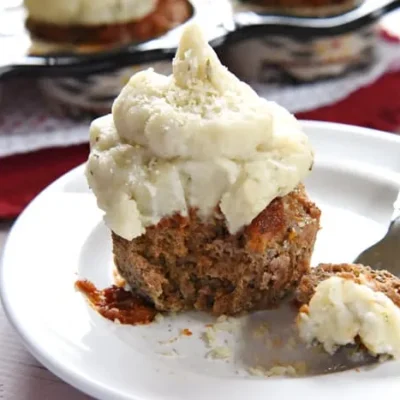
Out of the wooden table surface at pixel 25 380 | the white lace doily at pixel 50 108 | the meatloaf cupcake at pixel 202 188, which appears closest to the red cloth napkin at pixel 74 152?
the white lace doily at pixel 50 108

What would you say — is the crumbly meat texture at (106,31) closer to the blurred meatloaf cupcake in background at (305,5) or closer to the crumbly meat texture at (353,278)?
the blurred meatloaf cupcake in background at (305,5)

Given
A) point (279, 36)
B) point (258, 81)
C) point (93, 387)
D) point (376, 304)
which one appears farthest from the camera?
point (258, 81)

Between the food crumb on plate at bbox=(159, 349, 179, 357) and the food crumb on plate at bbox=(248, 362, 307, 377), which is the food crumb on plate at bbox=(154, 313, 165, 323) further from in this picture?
the food crumb on plate at bbox=(248, 362, 307, 377)

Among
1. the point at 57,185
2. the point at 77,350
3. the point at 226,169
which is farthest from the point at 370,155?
the point at 77,350

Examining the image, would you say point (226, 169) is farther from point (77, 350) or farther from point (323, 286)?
point (77, 350)

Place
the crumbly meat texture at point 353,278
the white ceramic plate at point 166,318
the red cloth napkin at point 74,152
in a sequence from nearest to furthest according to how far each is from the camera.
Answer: the white ceramic plate at point 166,318 < the crumbly meat texture at point 353,278 < the red cloth napkin at point 74,152

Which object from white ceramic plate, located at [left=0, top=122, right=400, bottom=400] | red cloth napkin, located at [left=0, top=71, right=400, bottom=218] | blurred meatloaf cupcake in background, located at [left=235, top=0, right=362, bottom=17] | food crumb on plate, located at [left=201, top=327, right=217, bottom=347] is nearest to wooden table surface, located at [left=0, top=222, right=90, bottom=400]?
white ceramic plate, located at [left=0, top=122, right=400, bottom=400]
